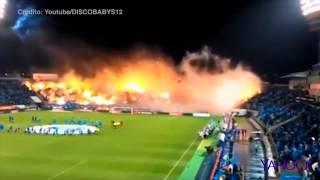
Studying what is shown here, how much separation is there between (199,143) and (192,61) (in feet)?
176

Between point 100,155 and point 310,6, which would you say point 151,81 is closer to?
point 310,6

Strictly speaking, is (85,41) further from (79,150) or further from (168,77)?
(79,150)

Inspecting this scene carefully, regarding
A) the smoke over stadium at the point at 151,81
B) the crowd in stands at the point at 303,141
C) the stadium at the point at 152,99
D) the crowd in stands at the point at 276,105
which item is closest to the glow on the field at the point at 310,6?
the stadium at the point at 152,99

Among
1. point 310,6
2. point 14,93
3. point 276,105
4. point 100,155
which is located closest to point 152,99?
point 14,93

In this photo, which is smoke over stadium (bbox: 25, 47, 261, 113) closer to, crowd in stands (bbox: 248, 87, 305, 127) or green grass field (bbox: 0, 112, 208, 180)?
crowd in stands (bbox: 248, 87, 305, 127)

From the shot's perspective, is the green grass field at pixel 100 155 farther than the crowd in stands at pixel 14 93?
No

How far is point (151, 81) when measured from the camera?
334ft

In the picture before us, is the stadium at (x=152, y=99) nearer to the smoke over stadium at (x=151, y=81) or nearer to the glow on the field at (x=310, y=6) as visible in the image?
the glow on the field at (x=310, y=6)

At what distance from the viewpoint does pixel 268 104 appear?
2670 inches

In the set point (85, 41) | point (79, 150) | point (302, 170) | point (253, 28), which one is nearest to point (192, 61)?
point (253, 28)

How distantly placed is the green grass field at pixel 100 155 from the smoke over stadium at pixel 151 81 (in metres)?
39.7

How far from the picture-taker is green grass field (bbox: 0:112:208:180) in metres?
28.2

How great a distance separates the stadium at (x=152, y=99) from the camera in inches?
1207

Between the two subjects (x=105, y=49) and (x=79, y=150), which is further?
(x=105, y=49)
